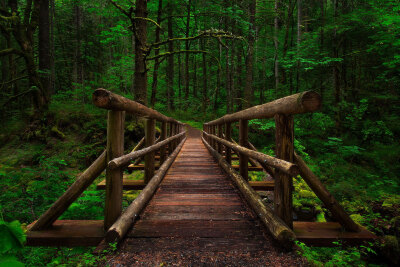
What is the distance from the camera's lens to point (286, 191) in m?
2.11

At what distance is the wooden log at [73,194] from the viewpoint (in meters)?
2.17

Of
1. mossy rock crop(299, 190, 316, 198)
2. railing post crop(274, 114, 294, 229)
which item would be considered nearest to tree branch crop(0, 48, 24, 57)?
railing post crop(274, 114, 294, 229)

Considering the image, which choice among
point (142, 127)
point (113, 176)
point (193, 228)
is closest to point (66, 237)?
point (113, 176)

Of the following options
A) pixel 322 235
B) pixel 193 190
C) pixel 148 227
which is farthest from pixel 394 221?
pixel 148 227

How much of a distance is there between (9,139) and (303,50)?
15.9 m

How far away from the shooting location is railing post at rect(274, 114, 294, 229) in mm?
2104

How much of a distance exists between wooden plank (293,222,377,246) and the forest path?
0.39 m

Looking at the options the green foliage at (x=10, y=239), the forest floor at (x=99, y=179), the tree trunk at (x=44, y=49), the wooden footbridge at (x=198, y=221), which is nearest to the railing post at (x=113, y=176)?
the wooden footbridge at (x=198, y=221)

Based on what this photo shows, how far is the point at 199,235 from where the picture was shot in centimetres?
217

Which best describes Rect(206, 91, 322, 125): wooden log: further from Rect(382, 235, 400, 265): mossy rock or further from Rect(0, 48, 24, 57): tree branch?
Rect(0, 48, 24, 57): tree branch

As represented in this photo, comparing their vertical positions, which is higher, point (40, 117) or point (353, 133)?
point (40, 117)

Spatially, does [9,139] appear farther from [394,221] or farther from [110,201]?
[394,221]

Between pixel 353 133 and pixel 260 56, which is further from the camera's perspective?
pixel 260 56

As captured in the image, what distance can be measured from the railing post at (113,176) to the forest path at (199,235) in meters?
0.28
